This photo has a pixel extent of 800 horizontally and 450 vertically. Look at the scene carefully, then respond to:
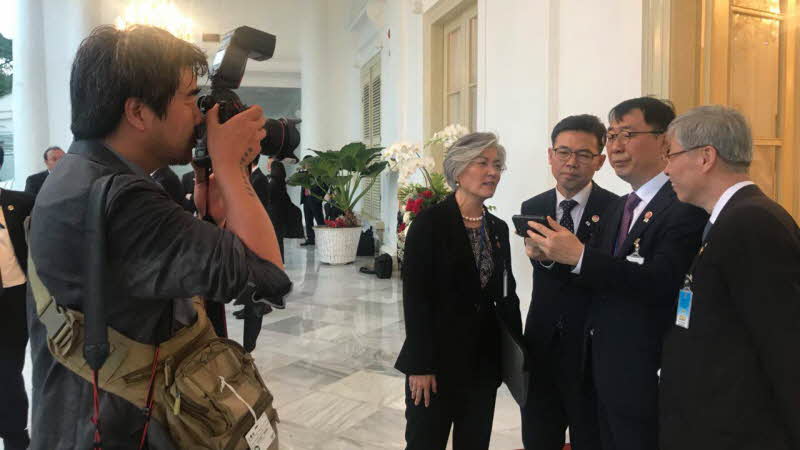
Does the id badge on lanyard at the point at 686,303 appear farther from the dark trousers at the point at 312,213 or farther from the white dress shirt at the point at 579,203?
the dark trousers at the point at 312,213

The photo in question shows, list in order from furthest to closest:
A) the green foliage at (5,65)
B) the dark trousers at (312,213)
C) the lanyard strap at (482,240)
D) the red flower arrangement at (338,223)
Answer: the dark trousers at (312,213) → the green foliage at (5,65) → the red flower arrangement at (338,223) → the lanyard strap at (482,240)

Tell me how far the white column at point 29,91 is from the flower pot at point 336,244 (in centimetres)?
440

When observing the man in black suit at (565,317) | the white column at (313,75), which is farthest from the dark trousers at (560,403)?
the white column at (313,75)

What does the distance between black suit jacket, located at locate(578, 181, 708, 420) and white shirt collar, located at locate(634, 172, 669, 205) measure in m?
0.03

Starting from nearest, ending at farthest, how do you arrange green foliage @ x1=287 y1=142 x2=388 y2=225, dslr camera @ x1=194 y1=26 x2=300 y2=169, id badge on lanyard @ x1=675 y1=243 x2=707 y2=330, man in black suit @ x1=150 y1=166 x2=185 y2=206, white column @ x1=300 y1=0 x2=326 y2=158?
dslr camera @ x1=194 y1=26 x2=300 y2=169 < id badge on lanyard @ x1=675 y1=243 x2=707 y2=330 < man in black suit @ x1=150 y1=166 x2=185 y2=206 < green foliage @ x1=287 y1=142 x2=388 y2=225 < white column @ x1=300 y1=0 x2=326 y2=158

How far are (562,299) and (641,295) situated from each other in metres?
0.45

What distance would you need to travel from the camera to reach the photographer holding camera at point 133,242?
3.09 feet

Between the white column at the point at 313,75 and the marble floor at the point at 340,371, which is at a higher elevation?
the white column at the point at 313,75

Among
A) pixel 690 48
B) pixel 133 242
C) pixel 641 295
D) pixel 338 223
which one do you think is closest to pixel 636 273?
pixel 641 295

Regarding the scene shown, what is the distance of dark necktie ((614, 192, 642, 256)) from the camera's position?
1.97 metres

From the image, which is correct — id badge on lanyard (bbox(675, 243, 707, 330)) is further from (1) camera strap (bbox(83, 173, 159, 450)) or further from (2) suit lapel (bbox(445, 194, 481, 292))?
(1) camera strap (bbox(83, 173, 159, 450))

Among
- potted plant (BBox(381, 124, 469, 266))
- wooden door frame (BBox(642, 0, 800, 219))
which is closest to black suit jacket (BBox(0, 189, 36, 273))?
potted plant (BBox(381, 124, 469, 266))

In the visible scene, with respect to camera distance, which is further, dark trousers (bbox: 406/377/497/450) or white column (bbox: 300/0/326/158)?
white column (bbox: 300/0/326/158)

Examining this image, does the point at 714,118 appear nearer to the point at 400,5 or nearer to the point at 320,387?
the point at 320,387
